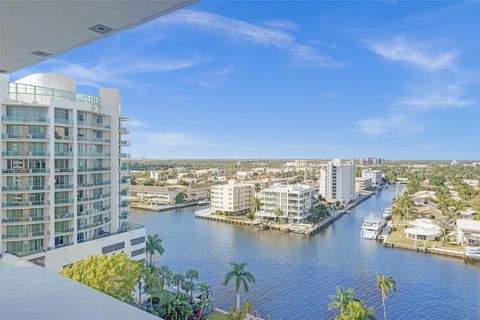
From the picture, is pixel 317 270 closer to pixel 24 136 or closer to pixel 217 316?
pixel 217 316

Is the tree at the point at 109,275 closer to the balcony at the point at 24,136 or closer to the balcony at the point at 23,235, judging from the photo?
the balcony at the point at 23,235

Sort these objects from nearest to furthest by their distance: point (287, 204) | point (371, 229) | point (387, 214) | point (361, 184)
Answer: point (371, 229) < point (287, 204) < point (387, 214) < point (361, 184)

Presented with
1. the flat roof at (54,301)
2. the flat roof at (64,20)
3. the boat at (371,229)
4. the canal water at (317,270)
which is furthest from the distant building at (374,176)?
the flat roof at (54,301)

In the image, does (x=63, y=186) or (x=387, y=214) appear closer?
(x=63, y=186)

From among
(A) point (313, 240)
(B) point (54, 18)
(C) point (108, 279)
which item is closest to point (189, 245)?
(A) point (313, 240)

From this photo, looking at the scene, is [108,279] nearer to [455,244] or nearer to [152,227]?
[152,227]

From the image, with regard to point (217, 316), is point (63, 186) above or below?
above

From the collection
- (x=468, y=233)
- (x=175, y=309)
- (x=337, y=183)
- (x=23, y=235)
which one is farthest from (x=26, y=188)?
(x=337, y=183)
